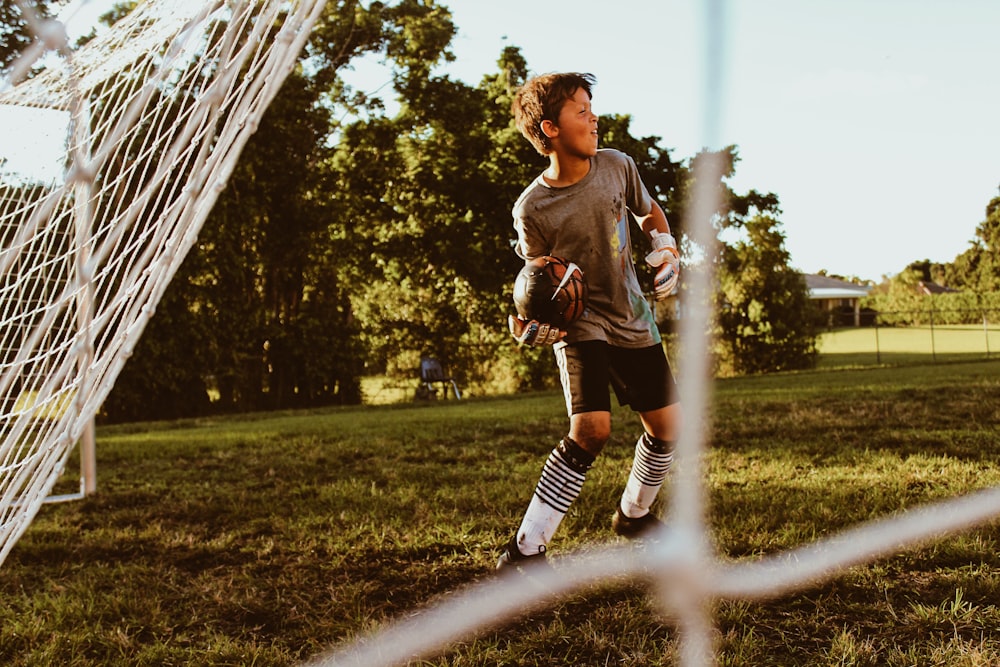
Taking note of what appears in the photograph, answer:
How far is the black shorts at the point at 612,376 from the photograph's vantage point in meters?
2.89

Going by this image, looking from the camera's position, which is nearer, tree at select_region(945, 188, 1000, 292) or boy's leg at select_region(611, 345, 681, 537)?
boy's leg at select_region(611, 345, 681, 537)

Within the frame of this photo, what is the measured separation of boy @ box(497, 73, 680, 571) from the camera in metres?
2.88

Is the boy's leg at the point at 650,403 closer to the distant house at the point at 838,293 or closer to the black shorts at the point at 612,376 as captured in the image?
the black shorts at the point at 612,376

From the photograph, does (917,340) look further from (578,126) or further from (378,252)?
(578,126)

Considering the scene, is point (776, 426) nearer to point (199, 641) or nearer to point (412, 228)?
point (199, 641)

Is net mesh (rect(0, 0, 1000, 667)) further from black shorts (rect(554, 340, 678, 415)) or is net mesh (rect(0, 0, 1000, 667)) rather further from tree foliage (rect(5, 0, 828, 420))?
tree foliage (rect(5, 0, 828, 420))

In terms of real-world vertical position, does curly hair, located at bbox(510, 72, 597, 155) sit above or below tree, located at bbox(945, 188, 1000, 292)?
below

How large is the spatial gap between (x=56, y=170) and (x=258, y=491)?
199 centimetres

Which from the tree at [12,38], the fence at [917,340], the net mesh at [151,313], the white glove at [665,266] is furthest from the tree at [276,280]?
the fence at [917,340]

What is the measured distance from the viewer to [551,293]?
111 inches

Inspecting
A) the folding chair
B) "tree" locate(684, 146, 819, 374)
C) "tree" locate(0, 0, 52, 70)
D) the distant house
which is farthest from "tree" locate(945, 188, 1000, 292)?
"tree" locate(0, 0, 52, 70)

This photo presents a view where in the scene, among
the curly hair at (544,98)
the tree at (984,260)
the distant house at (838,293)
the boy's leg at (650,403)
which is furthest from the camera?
the distant house at (838,293)

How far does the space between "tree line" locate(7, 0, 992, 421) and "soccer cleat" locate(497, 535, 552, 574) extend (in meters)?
12.8

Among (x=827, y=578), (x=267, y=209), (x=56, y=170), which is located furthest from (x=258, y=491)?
(x=267, y=209)
